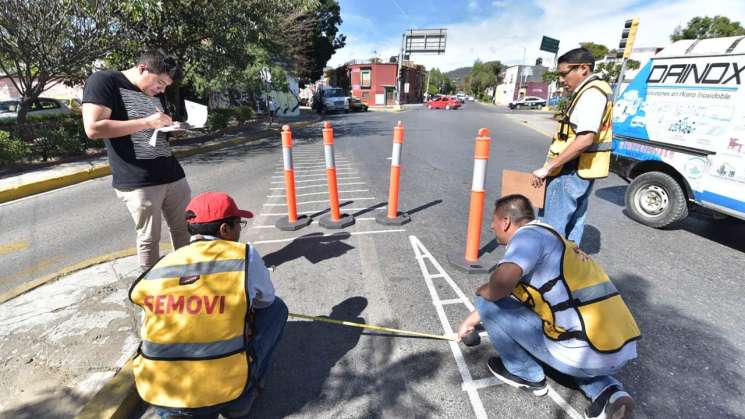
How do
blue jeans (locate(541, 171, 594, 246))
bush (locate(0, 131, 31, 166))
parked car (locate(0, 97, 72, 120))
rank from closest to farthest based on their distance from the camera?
blue jeans (locate(541, 171, 594, 246)) < bush (locate(0, 131, 31, 166)) < parked car (locate(0, 97, 72, 120))

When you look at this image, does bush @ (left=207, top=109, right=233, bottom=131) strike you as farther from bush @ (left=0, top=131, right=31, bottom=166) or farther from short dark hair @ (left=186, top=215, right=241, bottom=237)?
short dark hair @ (left=186, top=215, right=241, bottom=237)

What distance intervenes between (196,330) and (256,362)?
425 millimetres

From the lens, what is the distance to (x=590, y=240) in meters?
4.25

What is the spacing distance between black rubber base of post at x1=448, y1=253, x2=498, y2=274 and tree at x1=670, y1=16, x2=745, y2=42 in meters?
34.3

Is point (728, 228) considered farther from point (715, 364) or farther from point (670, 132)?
point (715, 364)

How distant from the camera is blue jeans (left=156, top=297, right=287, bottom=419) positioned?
1.59m

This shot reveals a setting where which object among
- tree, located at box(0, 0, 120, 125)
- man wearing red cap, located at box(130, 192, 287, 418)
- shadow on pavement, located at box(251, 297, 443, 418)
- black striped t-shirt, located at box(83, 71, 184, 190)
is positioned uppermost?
tree, located at box(0, 0, 120, 125)

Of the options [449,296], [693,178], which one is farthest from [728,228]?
[449,296]

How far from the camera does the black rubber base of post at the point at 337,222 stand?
4.58 m

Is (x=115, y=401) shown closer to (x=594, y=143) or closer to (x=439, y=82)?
(x=594, y=143)

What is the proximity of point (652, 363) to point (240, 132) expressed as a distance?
1455cm

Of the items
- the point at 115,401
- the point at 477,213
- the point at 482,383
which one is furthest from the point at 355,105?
the point at 115,401

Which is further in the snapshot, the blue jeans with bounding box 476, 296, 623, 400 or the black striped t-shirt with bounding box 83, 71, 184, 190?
the black striped t-shirt with bounding box 83, 71, 184, 190

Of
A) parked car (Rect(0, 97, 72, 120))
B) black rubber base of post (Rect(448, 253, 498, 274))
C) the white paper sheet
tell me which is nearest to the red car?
parked car (Rect(0, 97, 72, 120))
